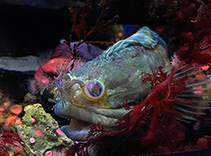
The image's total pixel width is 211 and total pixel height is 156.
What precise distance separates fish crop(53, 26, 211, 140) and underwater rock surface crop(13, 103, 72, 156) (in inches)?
20.0

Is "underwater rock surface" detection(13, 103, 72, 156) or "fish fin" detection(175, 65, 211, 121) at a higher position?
"fish fin" detection(175, 65, 211, 121)

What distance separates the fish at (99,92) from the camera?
2.19 meters

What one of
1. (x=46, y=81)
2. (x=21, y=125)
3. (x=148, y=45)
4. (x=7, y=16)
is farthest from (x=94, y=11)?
(x=21, y=125)

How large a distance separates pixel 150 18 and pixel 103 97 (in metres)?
2.84

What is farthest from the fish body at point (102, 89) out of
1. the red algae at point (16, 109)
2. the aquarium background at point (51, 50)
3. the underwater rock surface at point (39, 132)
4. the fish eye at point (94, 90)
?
the red algae at point (16, 109)

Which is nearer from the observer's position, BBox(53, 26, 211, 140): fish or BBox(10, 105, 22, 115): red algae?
BBox(53, 26, 211, 140): fish

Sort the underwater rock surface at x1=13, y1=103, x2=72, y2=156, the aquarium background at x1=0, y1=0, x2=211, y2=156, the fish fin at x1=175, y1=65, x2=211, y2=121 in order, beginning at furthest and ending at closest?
the underwater rock surface at x1=13, y1=103, x2=72, y2=156
the aquarium background at x1=0, y1=0, x2=211, y2=156
the fish fin at x1=175, y1=65, x2=211, y2=121

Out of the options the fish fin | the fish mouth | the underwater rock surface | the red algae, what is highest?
the fish fin

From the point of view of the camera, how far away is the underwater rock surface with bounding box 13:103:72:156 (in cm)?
271

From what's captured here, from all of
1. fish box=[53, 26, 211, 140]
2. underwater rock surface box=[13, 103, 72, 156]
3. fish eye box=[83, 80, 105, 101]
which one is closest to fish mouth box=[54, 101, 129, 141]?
fish box=[53, 26, 211, 140]

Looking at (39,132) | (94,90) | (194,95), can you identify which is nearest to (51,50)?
(39,132)

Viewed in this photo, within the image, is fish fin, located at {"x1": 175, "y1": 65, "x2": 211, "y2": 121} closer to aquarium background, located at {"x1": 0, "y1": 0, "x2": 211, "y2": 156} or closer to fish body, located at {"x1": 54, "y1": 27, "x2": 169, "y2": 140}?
aquarium background, located at {"x1": 0, "y1": 0, "x2": 211, "y2": 156}

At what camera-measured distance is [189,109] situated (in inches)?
84.8

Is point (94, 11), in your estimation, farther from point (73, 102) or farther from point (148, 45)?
point (73, 102)
